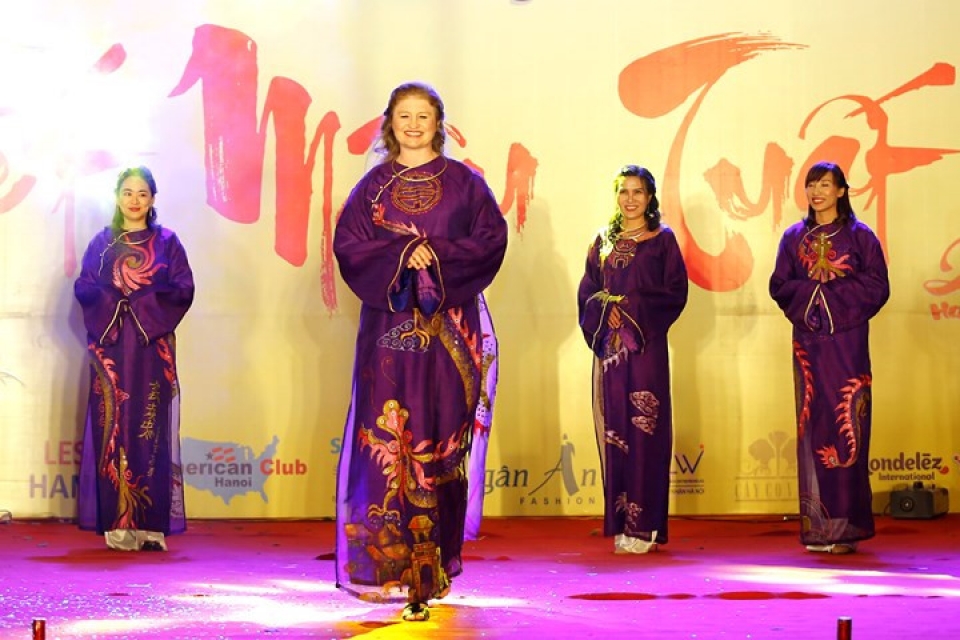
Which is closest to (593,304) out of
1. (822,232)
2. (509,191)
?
(822,232)

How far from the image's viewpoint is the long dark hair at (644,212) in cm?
582

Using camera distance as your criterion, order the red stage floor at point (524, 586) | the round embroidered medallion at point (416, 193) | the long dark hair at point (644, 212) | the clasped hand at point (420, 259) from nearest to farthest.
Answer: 1. the red stage floor at point (524, 586)
2. the clasped hand at point (420, 259)
3. the round embroidered medallion at point (416, 193)
4. the long dark hair at point (644, 212)

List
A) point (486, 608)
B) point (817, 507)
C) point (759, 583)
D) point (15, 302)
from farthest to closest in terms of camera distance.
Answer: point (15, 302) → point (817, 507) → point (759, 583) → point (486, 608)

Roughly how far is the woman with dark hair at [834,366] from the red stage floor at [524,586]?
17cm

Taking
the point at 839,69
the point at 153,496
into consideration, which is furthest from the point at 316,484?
the point at 839,69

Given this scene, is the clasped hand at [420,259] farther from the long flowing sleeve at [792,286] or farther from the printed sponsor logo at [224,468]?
the printed sponsor logo at [224,468]

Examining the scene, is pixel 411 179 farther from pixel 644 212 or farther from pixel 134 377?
pixel 134 377

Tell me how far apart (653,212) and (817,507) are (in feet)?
4.32

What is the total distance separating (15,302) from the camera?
6.73m

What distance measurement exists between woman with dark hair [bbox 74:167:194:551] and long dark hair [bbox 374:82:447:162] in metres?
1.89

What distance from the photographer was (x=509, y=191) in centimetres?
682

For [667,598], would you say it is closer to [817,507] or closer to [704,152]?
[817,507]

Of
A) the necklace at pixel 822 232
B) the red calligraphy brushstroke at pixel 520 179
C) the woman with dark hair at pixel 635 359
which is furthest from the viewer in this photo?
the red calligraphy brushstroke at pixel 520 179

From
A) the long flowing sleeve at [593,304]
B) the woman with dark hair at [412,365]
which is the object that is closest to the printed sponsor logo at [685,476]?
the long flowing sleeve at [593,304]
